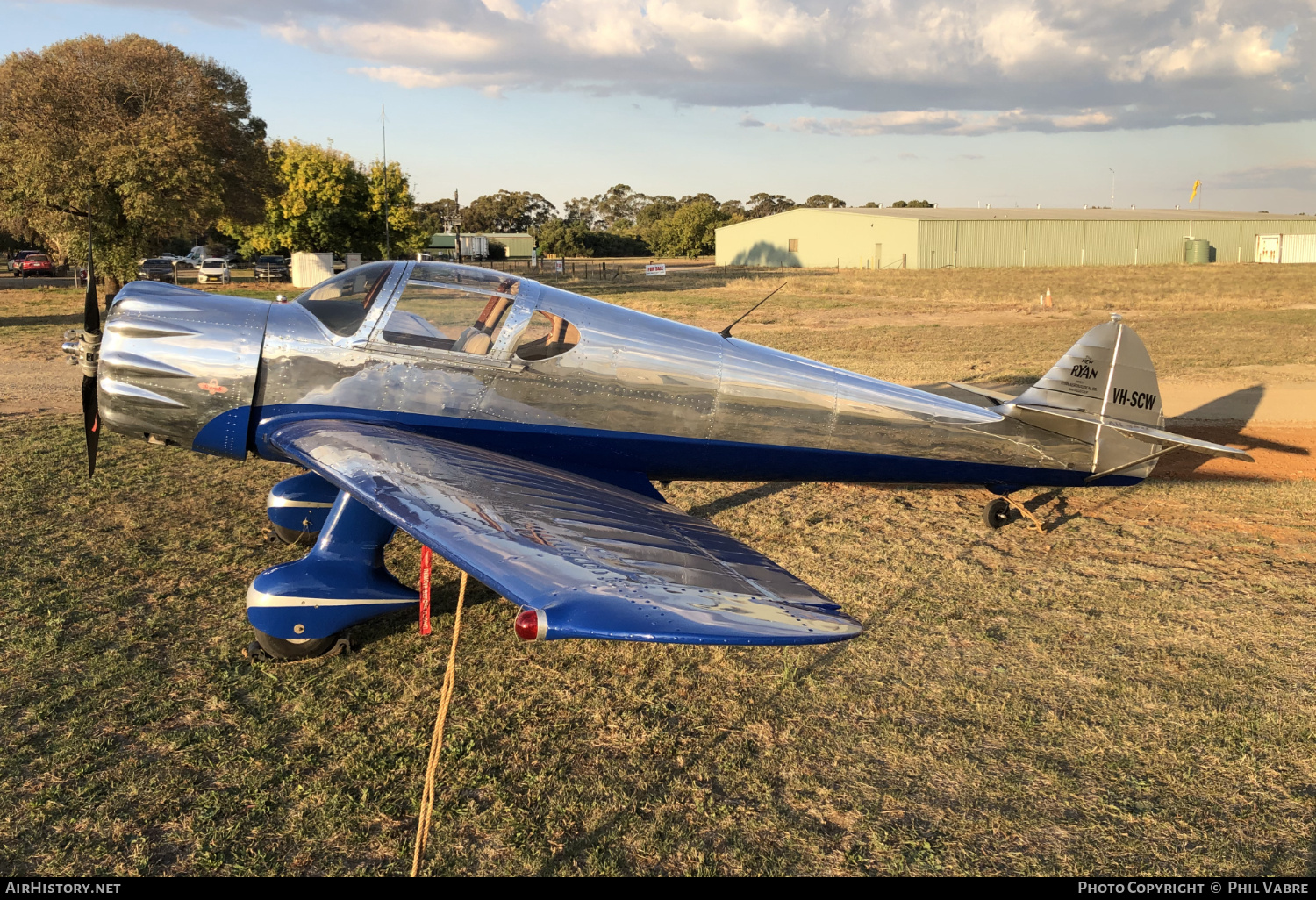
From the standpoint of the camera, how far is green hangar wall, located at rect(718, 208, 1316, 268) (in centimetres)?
6019

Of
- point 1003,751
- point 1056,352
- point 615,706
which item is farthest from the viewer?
point 1056,352

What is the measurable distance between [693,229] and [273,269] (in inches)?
2200

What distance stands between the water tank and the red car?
77.3 metres

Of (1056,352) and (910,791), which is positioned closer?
(910,791)

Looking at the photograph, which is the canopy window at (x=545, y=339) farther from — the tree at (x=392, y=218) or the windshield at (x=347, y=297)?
the tree at (x=392, y=218)

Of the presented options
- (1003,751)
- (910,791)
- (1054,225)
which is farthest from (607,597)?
(1054,225)

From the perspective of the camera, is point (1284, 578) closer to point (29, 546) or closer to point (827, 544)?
point (827, 544)

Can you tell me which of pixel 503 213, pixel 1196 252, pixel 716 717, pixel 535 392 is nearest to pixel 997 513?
pixel 716 717

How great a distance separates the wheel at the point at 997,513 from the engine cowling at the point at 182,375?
20.6 ft

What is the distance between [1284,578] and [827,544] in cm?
350

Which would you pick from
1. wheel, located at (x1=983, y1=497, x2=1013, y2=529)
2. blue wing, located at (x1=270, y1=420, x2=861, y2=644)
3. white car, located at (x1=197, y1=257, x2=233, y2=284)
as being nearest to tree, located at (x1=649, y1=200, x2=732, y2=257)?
white car, located at (x1=197, y1=257, x2=233, y2=284)

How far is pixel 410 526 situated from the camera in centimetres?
380

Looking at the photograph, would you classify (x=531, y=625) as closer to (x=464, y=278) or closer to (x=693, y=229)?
(x=464, y=278)

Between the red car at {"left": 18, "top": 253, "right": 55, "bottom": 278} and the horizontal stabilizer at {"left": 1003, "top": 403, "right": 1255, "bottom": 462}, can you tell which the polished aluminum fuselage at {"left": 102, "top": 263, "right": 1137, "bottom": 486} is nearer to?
the horizontal stabilizer at {"left": 1003, "top": 403, "right": 1255, "bottom": 462}
